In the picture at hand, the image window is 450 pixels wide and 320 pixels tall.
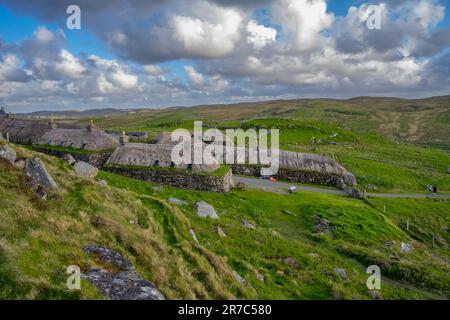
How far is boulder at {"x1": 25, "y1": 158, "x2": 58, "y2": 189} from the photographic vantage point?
53.8ft

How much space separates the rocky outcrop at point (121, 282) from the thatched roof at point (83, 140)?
40520 millimetres

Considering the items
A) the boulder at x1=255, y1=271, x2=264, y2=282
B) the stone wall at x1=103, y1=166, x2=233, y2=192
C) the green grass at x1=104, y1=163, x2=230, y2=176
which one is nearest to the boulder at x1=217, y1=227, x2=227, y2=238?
the boulder at x1=255, y1=271, x2=264, y2=282

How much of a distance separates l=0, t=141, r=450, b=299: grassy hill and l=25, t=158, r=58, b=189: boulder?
689 millimetres

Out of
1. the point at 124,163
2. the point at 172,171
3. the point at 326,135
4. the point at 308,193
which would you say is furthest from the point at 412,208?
the point at 326,135

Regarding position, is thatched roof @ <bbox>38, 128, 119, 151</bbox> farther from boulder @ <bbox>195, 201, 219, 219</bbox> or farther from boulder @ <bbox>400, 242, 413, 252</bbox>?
boulder @ <bbox>400, 242, 413, 252</bbox>

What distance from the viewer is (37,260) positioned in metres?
10.2

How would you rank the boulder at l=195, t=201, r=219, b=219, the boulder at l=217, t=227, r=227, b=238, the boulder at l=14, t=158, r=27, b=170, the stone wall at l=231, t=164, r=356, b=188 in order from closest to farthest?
the boulder at l=14, t=158, r=27, b=170
the boulder at l=217, t=227, r=227, b=238
the boulder at l=195, t=201, r=219, b=219
the stone wall at l=231, t=164, r=356, b=188

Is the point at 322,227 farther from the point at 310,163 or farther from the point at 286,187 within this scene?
the point at 310,163

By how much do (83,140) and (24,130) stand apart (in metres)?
24.2

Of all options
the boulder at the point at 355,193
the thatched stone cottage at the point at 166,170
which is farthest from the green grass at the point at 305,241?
the boulder at the point at 355,193

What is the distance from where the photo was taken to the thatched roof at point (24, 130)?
62594 mm

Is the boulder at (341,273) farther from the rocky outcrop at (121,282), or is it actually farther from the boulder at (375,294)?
the rocky outcrop at (121,282)

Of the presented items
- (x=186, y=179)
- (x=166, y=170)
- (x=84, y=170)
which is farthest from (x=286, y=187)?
(x=84, y=170)
